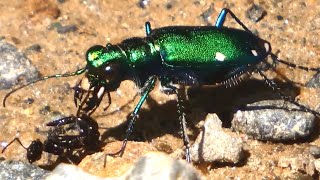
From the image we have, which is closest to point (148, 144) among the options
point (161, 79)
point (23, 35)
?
point (161, 79)

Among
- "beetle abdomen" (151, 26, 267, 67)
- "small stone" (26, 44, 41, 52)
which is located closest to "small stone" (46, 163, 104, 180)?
"beetle abdomen" (151, 26, 267, 67)

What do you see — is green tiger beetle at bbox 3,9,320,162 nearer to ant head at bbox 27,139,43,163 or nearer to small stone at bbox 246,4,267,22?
ant head at bbox 27,139,43,163

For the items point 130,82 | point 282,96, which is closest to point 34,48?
point 130,82

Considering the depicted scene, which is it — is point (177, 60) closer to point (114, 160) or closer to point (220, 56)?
point (220, 56)

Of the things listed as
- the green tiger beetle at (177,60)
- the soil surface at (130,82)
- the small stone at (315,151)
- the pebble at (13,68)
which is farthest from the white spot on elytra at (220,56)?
the pebble at (13,68)

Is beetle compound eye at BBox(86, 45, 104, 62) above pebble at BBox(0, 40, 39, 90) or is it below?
above

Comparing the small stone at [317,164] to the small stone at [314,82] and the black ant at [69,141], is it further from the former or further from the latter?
the black ant at [69,141]
